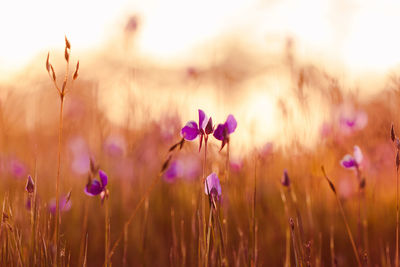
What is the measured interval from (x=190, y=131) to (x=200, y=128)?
0.03 m

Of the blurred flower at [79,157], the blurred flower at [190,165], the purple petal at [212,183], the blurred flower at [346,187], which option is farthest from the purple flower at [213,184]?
the blurred flower at [79,157]

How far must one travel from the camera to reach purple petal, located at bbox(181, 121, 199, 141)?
1074 millimetres

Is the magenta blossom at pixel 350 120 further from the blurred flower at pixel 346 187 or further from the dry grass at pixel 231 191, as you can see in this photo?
the blurred flower at pixel 346 187

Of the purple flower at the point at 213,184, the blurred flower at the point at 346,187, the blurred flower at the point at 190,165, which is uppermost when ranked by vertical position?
the purple flower at the point at 213,184

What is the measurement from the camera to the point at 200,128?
41.8 inches

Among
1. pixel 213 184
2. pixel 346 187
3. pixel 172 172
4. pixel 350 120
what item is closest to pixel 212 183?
pixel 213 184

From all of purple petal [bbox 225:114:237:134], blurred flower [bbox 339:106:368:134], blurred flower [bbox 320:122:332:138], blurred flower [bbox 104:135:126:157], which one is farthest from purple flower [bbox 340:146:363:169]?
blurred flower [bbox 104:135:126:157]

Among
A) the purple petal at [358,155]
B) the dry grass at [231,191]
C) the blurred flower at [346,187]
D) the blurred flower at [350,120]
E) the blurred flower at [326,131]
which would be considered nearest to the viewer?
the purple petal at [358,155]

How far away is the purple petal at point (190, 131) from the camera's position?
1074mm

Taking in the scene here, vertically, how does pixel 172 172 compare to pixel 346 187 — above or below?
above

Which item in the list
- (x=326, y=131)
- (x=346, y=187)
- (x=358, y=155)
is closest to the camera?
(x=358, y=155)

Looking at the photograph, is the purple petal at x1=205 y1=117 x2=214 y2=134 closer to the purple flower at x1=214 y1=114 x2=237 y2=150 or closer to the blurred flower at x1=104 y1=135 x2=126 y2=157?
the purple flower at x1=214 y1=114 x2=237 y2=150

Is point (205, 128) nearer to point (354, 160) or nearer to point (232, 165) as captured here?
point (354, 160)

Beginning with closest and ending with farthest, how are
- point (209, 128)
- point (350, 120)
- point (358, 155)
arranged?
1. point (209, 128)
2. point (358, 155)
3. point (350, 120)
